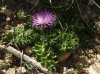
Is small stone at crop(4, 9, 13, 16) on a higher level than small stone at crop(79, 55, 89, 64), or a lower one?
higher

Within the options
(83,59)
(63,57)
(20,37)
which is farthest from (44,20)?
(83,59)

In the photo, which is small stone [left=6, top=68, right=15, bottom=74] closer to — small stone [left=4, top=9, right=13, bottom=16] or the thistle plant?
the thistle plant

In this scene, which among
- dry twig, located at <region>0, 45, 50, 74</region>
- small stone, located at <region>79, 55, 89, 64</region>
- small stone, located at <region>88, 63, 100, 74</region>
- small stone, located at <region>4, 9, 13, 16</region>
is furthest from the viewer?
small stone, located at <region>4, 9, 13, 16</region>

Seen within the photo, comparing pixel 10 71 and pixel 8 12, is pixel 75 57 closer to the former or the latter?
pixel 10 71

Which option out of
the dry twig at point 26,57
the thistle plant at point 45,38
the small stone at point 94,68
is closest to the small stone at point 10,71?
the dry twig at point 26,57

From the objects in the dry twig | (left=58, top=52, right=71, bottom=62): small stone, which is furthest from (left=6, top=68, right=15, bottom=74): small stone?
(left=58, top=52, right=71, bottom=62): small stone

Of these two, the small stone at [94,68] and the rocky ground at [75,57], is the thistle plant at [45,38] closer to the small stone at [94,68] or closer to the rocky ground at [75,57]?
the rocky ground at [75,57]
